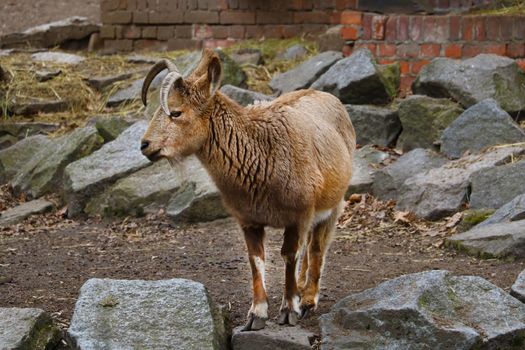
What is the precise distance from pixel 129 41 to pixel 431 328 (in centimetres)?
922

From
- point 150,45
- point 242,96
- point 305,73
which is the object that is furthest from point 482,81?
point 150,45

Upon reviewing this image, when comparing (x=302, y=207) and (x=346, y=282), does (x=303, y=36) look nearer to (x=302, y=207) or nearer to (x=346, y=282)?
(x=346, y=282)

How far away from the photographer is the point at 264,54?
12.5 meters

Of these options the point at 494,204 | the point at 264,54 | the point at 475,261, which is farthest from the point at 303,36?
the point at 475,261

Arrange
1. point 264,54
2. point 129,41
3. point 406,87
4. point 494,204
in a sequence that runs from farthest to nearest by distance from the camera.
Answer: point 129,41 < point 264,54 < point 406,87 < point 494,204

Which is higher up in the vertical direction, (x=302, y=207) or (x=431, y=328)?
(x=302, y=207)

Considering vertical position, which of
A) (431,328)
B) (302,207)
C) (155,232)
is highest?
(302,207)

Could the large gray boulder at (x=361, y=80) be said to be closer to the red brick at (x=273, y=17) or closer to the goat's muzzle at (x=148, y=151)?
the red brick at (x=273, y=17)

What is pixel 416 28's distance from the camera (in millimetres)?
10508

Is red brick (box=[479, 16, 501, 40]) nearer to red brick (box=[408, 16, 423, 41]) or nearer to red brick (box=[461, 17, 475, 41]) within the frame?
red brick (box=[461, 17, 475, 41])

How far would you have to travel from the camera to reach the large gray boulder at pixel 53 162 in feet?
33.8

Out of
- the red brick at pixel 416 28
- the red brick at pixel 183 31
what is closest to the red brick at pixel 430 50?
the red brick at pixel 416 28

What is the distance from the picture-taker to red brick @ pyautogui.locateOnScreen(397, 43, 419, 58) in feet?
34.8

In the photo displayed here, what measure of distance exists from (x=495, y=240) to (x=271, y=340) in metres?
2.20
